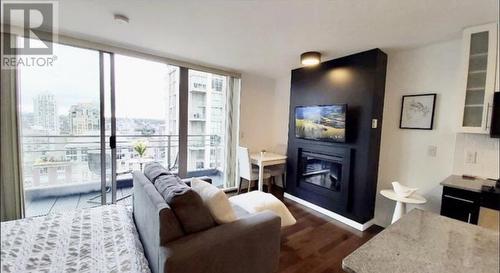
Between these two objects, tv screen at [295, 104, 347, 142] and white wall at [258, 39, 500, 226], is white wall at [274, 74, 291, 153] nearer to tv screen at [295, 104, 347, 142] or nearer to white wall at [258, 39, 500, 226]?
tv screen at [295, 104, 347, 142]

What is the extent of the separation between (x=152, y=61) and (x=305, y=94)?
2235 mm

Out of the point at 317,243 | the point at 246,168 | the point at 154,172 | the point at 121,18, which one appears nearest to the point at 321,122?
the point at 246,168

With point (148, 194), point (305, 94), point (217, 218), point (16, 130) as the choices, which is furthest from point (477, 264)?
point (305, 94)

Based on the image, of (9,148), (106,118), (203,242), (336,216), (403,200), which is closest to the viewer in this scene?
(9,148)

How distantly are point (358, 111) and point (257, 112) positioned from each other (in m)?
1.88

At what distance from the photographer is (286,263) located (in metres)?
1.95

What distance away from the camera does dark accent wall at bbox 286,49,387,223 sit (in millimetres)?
2490

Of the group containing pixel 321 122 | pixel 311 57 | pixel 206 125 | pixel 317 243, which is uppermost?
pixel 311 57

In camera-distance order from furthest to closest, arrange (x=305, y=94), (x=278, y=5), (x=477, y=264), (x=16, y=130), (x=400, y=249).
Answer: (x=305, y=94) → (x=278, y=5) → (x=400, y=249) → (x=477, y=264) → (x=16, y=130)

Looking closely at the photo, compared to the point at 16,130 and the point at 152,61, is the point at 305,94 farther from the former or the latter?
the point at 16,130

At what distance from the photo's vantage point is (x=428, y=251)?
652 millimetres

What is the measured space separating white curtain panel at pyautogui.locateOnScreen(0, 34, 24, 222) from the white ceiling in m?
1.12

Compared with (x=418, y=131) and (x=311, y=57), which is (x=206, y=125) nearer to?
(x=311, y=57)

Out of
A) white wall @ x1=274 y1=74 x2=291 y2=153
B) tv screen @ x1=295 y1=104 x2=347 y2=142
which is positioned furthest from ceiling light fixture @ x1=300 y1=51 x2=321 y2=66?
white wall @ x1=274 y1=74 x2=291 y2=153
